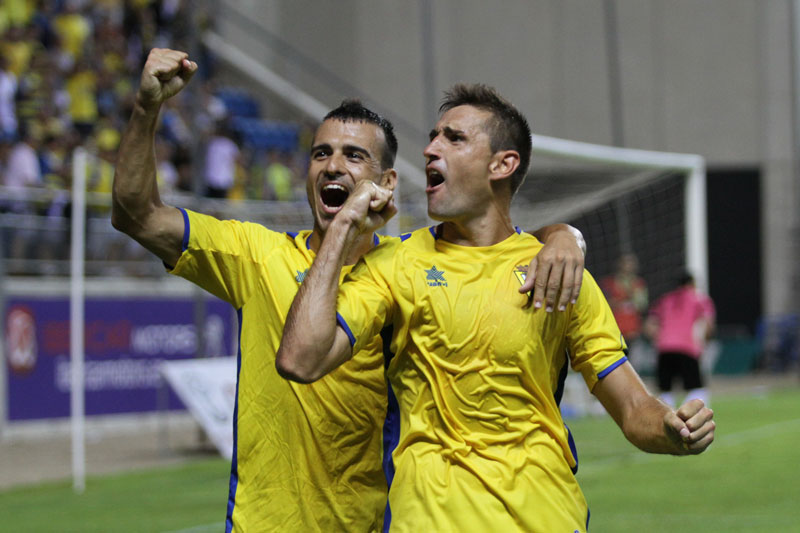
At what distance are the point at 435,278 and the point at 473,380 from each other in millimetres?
343

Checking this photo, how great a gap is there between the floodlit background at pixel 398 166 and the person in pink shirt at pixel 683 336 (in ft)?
1.90

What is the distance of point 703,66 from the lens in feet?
96.3

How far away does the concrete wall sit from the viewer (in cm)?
2569

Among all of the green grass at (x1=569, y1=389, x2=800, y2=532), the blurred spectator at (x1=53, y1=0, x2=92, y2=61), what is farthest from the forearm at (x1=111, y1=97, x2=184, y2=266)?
the blurred spectator at (x1=53, y1=0, x2=92, y2=61)

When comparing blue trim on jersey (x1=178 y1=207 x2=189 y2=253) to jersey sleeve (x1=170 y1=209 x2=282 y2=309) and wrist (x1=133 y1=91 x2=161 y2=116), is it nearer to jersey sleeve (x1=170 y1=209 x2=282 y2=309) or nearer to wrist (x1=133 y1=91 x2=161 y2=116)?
jersey sleeve (x1=170 y1=209 x2=282 y2=309)

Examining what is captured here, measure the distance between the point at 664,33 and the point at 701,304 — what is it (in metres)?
15.5

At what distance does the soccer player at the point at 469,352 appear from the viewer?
11.1ft

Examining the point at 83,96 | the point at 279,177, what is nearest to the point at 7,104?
the point at 83,96

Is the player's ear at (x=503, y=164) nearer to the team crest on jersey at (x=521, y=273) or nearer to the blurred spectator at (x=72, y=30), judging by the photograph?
the team crest on jersey at (x=521, y=273)

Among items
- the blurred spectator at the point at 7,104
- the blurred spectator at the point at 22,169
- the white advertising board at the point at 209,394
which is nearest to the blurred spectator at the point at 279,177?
the blurred spectator at the point at 7,104

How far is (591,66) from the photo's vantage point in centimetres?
2788

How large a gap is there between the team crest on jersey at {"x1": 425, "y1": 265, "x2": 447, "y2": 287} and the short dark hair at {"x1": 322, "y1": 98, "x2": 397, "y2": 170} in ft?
2.69

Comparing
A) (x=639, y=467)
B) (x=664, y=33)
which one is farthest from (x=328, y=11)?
(x=639, y=467)

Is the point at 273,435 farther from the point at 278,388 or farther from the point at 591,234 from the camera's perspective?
the point at 591,234
